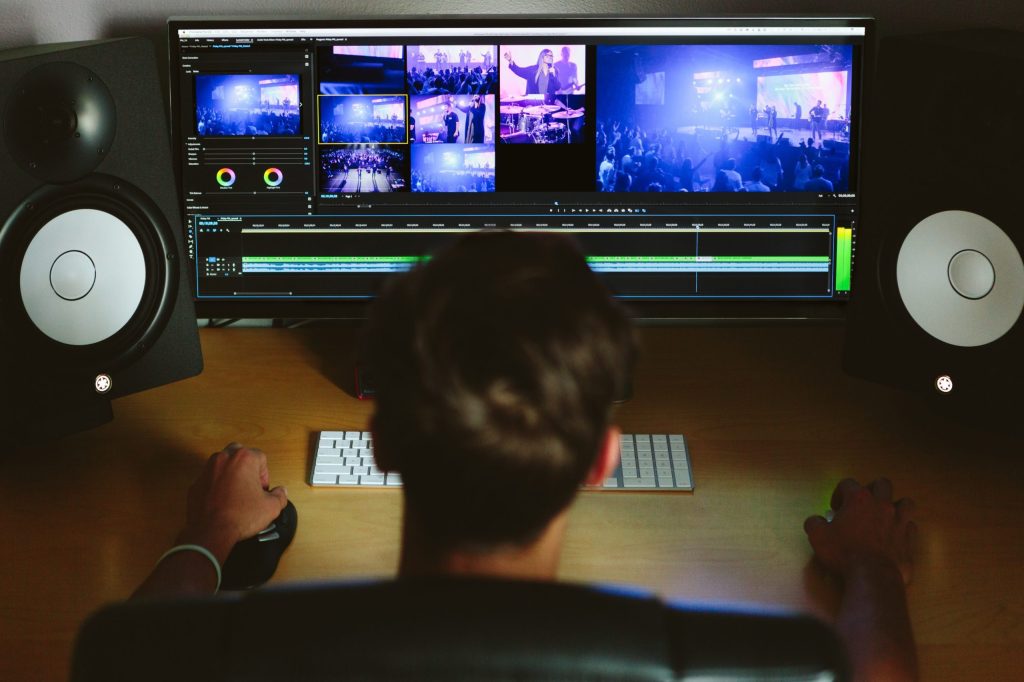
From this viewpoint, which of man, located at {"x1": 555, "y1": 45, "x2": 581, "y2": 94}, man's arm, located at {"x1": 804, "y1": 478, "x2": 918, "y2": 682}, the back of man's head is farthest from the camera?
man, located at {"x1": 555, "y1": 45, "x2": 581, "y2": 94}

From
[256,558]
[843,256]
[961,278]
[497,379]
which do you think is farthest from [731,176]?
[497,379]

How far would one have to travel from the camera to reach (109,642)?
0.41 meters

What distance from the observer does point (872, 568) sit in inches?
34.1

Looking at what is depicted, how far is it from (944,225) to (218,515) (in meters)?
0.83

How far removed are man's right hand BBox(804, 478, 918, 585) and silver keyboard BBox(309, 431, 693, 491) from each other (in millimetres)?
151

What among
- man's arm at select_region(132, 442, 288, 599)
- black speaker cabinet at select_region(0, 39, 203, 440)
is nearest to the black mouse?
man's arm at select_region(132, 442, 288, 599)

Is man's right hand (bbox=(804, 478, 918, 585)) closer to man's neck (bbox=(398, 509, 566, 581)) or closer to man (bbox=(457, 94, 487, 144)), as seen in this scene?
man's neck (bbox=(398, 509, 566, 581))

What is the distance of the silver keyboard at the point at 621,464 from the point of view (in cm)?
102

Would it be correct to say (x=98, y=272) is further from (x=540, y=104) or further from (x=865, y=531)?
(x=865, y=531)

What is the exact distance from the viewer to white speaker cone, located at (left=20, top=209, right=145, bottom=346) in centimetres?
105

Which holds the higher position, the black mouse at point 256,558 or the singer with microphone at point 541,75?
the singer with microphone at point 541,75

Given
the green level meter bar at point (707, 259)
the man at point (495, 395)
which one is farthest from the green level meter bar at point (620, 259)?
the man at point (495, 395)

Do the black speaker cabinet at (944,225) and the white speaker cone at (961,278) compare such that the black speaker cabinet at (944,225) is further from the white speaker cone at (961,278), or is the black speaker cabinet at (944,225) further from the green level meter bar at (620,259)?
the green level meter bar at (620,259)

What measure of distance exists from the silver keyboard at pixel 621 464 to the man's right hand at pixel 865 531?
15 centimetres
